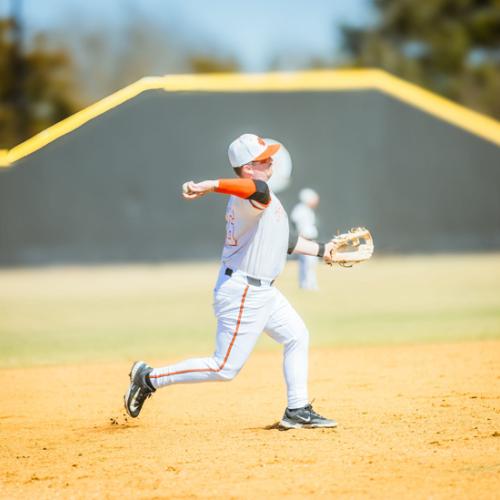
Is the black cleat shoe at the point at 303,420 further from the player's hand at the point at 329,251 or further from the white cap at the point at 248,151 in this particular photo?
the white cap at the point at 248,151

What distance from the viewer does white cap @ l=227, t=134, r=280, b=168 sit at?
611 cm

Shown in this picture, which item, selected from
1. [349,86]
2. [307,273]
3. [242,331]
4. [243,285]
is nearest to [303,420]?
[242,331]

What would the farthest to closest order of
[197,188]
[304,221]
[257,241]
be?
[304,221] < [257,241] < [197,188]

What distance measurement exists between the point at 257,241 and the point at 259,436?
1365mm

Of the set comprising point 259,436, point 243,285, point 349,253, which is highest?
point 349,253

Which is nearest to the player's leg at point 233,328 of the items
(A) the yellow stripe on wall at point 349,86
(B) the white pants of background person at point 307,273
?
(B) the white pants of background person at point 307,273

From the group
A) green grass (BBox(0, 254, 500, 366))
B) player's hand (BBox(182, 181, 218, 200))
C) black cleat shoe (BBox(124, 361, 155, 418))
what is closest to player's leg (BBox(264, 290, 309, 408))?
black cleat shoe (BBox(124, 361, 155, 418))

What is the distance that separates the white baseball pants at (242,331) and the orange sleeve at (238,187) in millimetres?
660

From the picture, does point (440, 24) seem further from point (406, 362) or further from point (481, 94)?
point (406, 362)

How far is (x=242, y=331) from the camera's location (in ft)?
20.5

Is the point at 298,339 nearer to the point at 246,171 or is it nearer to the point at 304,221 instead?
the point at 246,171

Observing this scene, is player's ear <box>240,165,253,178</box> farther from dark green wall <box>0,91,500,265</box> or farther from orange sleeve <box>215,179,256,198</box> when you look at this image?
dark green wall <box>0,91,500,265</box>

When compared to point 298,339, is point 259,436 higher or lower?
lower

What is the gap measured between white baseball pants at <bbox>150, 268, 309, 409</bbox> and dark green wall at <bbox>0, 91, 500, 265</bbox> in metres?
18.1
